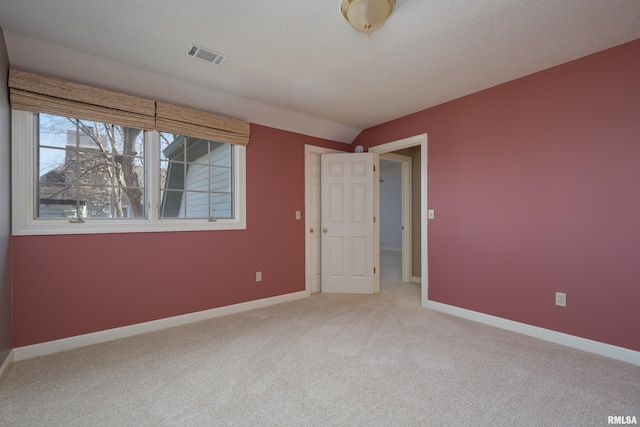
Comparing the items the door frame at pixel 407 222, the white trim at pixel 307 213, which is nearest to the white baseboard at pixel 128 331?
the white trim at pixel 307 213

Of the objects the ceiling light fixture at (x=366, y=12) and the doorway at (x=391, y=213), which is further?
the doorway at (x=391, y=213)

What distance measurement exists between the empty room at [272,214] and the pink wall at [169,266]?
0.02m

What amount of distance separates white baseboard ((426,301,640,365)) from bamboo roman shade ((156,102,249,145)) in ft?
10.4

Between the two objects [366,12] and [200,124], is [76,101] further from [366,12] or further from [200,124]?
[366,12]

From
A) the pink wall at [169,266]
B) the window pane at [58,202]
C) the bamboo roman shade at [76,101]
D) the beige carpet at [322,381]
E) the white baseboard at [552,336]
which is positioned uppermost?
the bamboo roman shade at [76,101]

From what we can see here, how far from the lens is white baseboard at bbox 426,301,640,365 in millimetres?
2096

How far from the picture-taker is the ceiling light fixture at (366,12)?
1634mm

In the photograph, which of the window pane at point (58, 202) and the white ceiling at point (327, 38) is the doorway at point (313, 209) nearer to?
the white ceiling at point (327, 38)

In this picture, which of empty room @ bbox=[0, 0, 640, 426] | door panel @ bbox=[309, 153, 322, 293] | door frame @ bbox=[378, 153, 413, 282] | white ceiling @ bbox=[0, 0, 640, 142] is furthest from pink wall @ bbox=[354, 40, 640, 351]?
door panel @ bbox=[309, 153, 322, 293]

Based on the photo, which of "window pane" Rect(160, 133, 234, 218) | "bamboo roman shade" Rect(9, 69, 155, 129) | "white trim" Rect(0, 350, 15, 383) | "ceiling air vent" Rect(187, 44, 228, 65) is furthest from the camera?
"window pane" Rect(160, 133, 234, 218)

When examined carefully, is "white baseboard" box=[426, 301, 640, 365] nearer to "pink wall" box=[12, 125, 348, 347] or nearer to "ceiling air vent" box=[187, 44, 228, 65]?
"pink wall" box=[12, 125, 348, 347]

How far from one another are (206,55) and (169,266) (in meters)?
2.02

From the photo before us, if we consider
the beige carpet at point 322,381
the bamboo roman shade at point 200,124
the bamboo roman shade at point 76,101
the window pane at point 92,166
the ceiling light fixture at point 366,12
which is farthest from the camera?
the bamboo roman shade at point 200,124

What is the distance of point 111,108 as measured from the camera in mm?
2424
